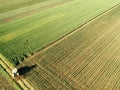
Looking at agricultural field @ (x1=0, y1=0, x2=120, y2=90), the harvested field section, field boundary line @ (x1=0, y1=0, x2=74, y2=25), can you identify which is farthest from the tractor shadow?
field boundary line @ (x1=0, y1=0, x2=74, y2=25)

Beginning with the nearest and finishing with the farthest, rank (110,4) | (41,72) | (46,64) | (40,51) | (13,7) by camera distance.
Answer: (41,72) < (46,64) < (40,51) < (13,7) < (110,4)

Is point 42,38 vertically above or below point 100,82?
above

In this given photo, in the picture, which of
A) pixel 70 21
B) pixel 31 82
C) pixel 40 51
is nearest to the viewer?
pixel 31 82

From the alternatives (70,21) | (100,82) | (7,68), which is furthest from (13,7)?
(100,82)

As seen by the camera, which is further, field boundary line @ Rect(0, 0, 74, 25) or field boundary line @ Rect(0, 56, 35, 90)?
field boundary line @ Rect(0, 0, 74, 25)

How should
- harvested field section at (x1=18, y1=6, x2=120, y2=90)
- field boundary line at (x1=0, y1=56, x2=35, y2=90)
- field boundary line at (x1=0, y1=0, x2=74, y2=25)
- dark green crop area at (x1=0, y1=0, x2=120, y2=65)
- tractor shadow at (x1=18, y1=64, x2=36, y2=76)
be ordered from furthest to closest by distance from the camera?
field boundary line at (x1=0, y1=0, x2=74, y2=25)
dark green crop area at (x1=0, y1=0, x2=120, y2=65)
tractor shadow at (x1=18, y1=64, x2=36, y2=76)
harvested field section at (x1=18, y1=6, x2=120, y2=90)
field boundary line at (x1=0, y1=56, x2=35, y2=90)

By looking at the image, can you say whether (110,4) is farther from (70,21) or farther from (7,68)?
(7,68)

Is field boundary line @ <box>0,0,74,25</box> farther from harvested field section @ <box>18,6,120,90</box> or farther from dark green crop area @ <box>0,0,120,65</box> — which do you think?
harvested field section @ <box>18,6,120,90</box>

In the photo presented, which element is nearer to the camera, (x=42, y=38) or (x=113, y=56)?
(x=113, y=56)

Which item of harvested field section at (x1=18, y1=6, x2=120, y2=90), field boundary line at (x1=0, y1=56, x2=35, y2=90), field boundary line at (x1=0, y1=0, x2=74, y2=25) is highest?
field boundary line at (x1=0, y1=0, x2=74, y2=25)
